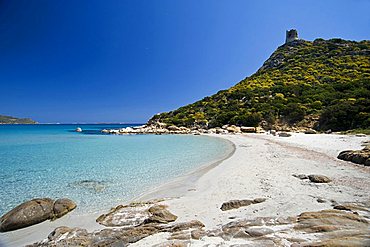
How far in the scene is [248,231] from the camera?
152 inches

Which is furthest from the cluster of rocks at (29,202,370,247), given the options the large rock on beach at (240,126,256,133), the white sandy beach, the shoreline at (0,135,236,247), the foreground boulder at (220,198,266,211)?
the large rock on beach at (240,126,256,133)

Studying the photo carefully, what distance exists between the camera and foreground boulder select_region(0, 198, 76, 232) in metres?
5.20

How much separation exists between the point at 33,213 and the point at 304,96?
1775 inches

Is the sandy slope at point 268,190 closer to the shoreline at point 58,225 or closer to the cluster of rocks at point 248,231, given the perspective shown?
the cluster of rocks at point 248,231

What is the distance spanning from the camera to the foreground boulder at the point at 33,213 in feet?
17.1

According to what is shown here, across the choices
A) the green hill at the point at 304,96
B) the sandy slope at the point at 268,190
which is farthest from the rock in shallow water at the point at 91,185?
the green hill at the point at 304,96

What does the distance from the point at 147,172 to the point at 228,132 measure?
Result: 2651 centimetres

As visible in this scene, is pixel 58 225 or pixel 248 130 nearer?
pixel 58 225

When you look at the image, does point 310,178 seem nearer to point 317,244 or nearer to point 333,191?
point 333,191

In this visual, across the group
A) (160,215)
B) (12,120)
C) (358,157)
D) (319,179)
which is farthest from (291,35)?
(12,120)

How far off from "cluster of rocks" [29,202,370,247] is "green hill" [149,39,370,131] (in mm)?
29469

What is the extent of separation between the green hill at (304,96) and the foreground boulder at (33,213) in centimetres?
3238

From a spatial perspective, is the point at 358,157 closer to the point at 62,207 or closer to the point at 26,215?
the point at 62,207

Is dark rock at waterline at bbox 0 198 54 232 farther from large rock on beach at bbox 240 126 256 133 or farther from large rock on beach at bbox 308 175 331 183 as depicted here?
large rock on beach at bbox 240 126 256 133
